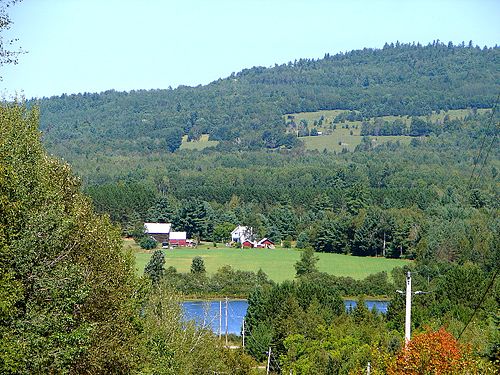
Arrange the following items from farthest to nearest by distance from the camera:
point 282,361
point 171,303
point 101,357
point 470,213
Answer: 1. point 470,213
2. point 282,361
3. point 171,303
4. point 101,357

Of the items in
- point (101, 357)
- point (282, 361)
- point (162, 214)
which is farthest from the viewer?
point (162, 214)

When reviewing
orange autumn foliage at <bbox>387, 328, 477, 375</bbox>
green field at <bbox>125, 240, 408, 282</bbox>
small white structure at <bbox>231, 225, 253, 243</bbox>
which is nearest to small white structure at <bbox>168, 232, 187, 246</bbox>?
green field at <bbox>125, 240, 408, 282</bbox>

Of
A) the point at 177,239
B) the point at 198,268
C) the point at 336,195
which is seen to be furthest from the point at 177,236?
the point at 198,268

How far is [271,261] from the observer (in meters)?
83.8

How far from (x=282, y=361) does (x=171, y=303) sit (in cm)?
1247

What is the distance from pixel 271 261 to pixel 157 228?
21.7 m

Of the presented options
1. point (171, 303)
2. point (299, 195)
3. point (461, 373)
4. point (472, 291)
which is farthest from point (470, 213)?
point (461, 373)

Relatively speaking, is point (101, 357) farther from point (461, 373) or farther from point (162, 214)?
point (162, 214)

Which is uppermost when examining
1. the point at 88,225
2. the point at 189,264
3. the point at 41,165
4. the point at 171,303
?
the point at 41,165

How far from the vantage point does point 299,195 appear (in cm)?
12119

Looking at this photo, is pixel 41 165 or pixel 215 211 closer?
pixel 41 165

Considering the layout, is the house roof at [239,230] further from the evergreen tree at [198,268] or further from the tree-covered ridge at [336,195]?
the evergreen tree at [198,268]

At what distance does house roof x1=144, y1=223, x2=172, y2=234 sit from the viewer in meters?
101

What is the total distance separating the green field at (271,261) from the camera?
251 ft
